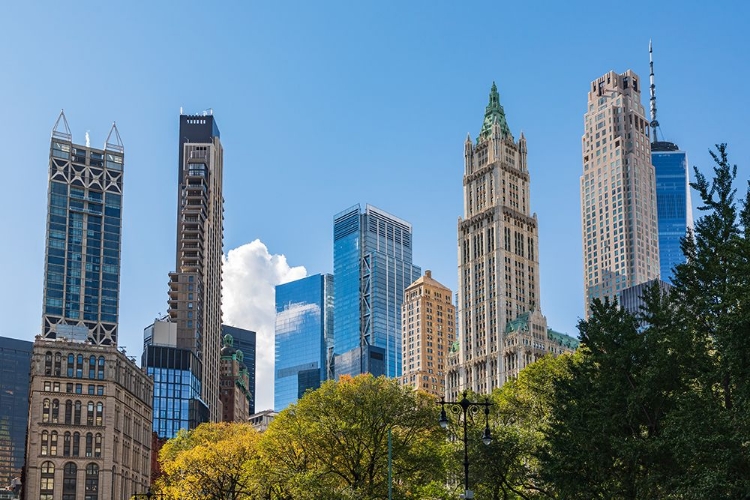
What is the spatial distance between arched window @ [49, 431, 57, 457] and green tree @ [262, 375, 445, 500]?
85.3m

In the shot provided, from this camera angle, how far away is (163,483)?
4872 inches

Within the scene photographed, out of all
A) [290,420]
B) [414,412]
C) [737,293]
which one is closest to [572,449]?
[737,293]

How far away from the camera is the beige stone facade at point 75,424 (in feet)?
534

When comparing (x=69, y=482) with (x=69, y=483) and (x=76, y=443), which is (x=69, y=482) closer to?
(x=69, y=483)

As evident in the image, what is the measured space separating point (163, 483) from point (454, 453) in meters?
54.6

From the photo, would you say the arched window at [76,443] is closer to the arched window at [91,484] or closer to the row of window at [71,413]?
the row of window at [71,413]

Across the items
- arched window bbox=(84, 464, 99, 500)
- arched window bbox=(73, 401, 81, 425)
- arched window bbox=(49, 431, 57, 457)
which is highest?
arched window bbox=(73, 401, 81, 425)

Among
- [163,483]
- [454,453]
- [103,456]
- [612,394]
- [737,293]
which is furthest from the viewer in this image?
[103,456]

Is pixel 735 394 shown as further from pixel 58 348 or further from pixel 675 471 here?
pixel 58 348

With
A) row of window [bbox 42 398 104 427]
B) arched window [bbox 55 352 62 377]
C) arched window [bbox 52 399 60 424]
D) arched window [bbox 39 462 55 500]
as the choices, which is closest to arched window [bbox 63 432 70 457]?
row of window [bbox 42 398 104 427]

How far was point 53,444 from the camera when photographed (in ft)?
537

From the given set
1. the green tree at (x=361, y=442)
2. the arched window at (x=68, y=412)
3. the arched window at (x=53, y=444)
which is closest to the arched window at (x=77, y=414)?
the arched window at (x=68, y=412)

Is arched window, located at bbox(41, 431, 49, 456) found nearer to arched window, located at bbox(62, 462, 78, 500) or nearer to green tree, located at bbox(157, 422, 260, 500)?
arched window, located at bbox(62, 462, 78, 500)

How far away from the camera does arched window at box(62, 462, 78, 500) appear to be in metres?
163
